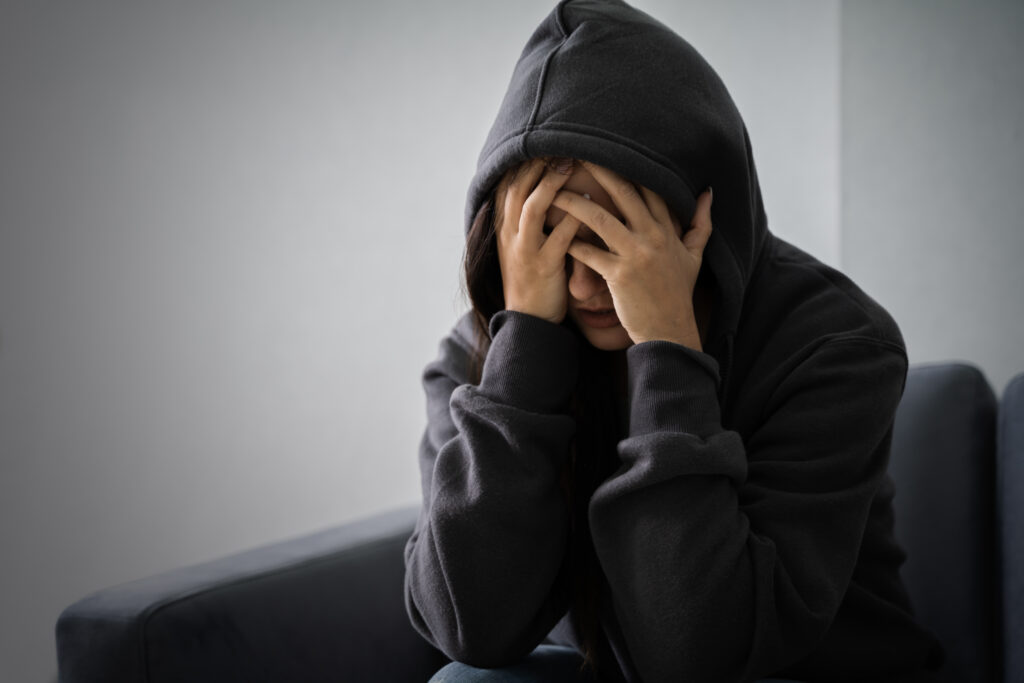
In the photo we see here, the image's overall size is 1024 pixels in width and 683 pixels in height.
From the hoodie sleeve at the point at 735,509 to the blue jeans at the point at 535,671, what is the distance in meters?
0.09

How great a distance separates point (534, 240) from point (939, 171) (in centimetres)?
88

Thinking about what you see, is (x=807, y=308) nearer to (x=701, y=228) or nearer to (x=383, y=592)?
(x=701, y=228)

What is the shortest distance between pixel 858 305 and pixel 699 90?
27cm

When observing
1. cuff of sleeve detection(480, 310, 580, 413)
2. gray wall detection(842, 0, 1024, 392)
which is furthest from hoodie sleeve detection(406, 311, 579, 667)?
gray wall detection(842, 0, 1024, 392)

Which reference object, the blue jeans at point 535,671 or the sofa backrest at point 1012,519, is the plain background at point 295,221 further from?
the blue jeans at point 535,671

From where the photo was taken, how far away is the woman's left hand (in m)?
0.79

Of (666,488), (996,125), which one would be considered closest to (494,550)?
(666,488)

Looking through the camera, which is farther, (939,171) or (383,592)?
(939,171)

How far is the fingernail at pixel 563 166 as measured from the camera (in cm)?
81

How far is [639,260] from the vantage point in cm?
79

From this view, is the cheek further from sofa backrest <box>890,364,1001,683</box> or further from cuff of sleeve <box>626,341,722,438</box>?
sofa backrest <box>890,364,1001,683</box>

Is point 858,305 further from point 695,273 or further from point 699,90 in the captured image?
point 699,90

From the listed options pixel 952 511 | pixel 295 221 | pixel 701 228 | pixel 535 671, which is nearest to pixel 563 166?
pixel 701 228

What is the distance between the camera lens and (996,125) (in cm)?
130
